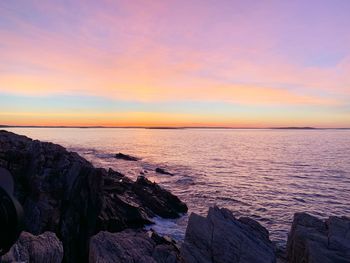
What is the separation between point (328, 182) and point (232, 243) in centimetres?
4719

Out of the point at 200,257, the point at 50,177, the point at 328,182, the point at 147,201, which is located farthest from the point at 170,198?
the point at 328,182

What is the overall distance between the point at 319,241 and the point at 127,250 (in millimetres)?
6875

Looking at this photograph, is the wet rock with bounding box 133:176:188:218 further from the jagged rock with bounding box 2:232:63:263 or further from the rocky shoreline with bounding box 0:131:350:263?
the jagged rock with bounding box 2:232:63:263

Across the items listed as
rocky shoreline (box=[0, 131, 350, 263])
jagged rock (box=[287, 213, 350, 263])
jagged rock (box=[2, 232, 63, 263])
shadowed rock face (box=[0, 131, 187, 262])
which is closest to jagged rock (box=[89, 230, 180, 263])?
rocky shoreline (box=[0, 131, 350, 263])

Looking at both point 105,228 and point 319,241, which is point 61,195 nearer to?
point 105,228

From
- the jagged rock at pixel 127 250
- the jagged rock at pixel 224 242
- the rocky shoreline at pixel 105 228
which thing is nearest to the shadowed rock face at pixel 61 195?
the rocky shoreline at pixel 105 228

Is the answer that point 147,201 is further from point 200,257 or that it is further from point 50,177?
point 200,257

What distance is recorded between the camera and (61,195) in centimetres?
1773

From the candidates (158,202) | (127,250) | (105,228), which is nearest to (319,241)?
Result: (127,250)

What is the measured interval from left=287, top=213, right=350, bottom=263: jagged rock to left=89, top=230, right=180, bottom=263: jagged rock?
15.4 feet

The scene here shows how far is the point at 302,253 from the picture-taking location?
1209 cm

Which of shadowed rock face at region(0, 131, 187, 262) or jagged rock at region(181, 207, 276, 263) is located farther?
shadowed rock face at region(0, 131, 187, 262)

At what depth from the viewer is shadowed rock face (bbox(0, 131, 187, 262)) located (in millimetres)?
16766

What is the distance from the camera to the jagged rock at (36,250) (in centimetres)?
773
